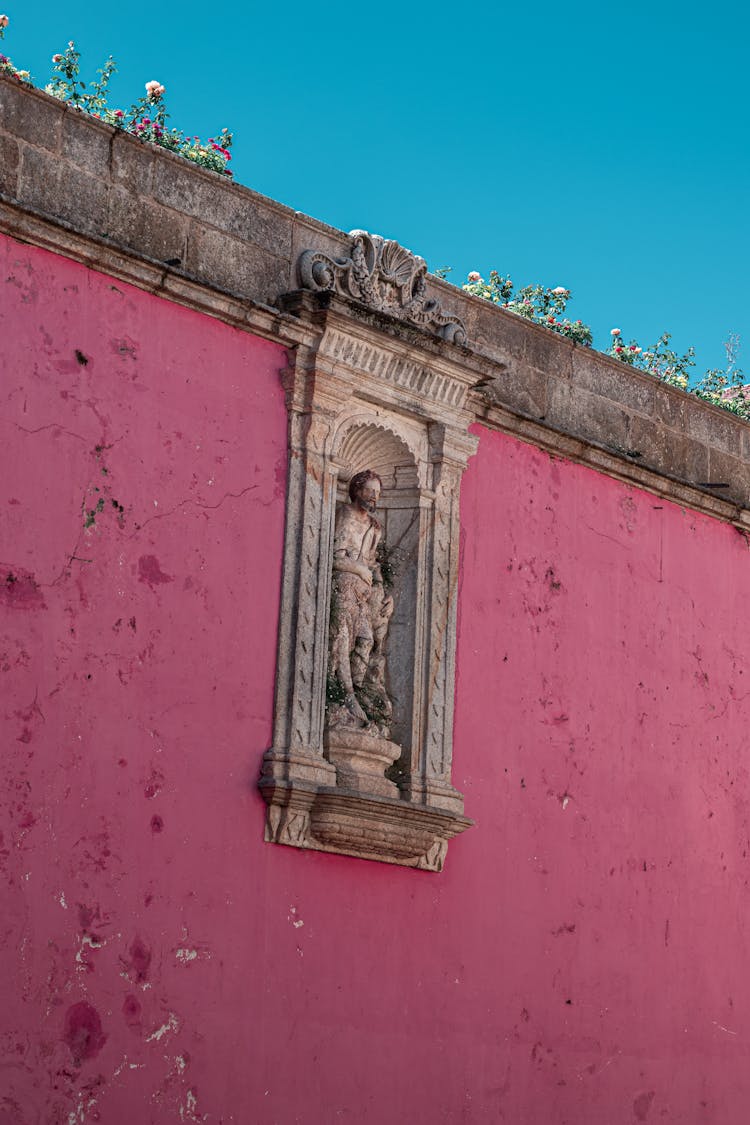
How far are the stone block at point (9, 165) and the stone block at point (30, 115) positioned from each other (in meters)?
0.04

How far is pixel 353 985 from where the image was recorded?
7.33m

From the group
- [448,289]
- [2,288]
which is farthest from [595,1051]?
[2,288]

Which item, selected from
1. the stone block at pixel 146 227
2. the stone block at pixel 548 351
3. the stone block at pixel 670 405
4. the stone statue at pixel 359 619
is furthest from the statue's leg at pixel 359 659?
the stone block at pixel 670 405

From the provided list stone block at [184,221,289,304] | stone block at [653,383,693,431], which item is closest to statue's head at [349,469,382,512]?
stone block at [184,221,289,304]

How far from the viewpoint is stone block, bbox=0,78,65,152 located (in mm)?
6797

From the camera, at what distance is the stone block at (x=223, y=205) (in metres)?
7.32

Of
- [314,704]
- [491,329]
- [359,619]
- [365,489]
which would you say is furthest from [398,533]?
[491,329]

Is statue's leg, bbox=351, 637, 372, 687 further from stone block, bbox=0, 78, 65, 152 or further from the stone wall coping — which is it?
stone block, bbox=0, 78, 65, 152

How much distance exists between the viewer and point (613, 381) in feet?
30.4

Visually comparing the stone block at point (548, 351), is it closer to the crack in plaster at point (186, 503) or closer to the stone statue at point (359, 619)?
the stone statue at point (359, 619)

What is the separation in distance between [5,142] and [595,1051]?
440 cm

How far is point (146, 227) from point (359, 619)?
1.74 metres

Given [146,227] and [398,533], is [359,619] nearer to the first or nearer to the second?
[398,533]

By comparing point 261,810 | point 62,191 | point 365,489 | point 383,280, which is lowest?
point 261,810
